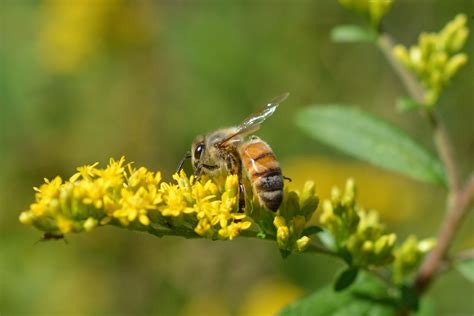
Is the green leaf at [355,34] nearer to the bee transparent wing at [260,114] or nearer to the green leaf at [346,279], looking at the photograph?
the bee transparent wing at [260,114]

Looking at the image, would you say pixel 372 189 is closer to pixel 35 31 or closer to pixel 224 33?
pixel 224 33

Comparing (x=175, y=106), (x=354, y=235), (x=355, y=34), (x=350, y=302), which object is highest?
(x=175, y=106)

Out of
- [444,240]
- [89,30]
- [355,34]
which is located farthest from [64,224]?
[89,30]

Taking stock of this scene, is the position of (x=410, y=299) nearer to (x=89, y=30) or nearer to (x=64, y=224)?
(x=64, y=224)

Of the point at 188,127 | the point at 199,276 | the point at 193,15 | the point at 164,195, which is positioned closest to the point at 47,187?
the point at 164,195

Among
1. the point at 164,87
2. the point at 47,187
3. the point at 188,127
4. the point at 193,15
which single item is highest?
the point at 193,15

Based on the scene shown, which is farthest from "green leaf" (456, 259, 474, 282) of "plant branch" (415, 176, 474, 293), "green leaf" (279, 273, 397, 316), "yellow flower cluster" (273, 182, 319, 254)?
"yellow flower cluster" (273, 182, 319, 254)
